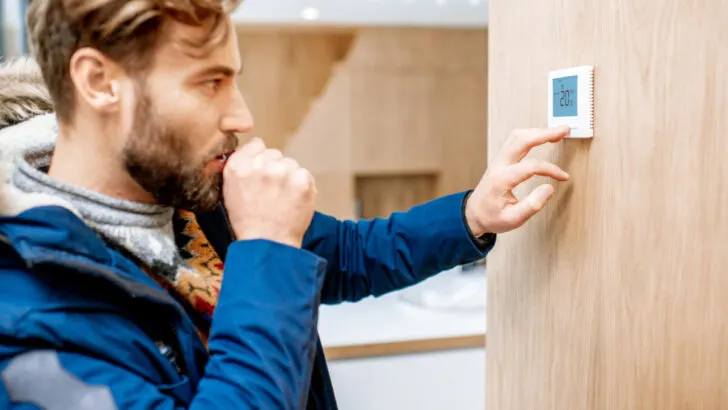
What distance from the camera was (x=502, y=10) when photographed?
102 centimetres

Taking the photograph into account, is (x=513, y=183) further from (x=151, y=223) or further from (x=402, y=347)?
(x=402, y=347)

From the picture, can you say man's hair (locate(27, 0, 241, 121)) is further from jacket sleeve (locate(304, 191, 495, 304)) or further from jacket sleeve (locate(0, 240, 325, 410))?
jacket sleeve (locate(304, 191, 495, 304))

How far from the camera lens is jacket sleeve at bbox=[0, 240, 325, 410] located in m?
0.62

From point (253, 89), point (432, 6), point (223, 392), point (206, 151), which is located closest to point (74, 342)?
point (223, 392)

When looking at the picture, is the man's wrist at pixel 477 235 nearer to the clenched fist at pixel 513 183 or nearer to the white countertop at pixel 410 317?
the clenched fist at pixel 513 183

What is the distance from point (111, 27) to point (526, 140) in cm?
49

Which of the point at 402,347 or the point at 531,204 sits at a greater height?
the point at 531,204

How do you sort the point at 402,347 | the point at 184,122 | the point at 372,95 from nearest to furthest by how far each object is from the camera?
the point at 184,122 < the point at 402,347 < the point at 372,95

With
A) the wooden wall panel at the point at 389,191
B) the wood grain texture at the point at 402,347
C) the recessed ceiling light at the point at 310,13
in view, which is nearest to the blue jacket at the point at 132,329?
the wood grain texture at the point at 402,347

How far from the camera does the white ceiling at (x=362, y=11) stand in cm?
254

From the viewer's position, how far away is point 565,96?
0.87 m

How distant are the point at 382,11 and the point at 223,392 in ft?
7.76

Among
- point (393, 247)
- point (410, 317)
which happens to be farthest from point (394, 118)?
point (393, 247)

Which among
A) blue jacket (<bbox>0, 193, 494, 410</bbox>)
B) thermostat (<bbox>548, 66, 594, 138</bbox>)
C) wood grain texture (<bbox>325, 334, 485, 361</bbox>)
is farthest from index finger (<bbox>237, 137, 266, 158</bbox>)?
wood grain texture (<bbox>325, 334, 485, 361</bbox>)
